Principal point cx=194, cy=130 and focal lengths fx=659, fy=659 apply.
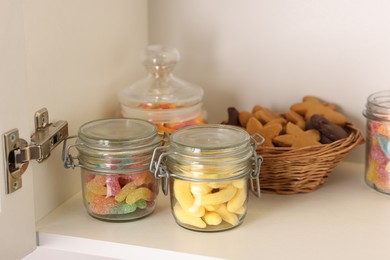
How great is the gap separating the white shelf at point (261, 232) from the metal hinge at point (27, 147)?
0.12 m

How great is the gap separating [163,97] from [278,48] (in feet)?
0.79

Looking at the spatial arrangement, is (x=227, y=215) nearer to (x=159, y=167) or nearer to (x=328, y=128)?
(x=159, y=167)

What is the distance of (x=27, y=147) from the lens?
2.85 feet

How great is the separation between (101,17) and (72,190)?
30 cm

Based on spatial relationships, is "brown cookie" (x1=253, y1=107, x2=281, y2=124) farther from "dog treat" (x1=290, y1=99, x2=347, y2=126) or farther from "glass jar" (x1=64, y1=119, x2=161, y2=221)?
"glass jar" (x1=64, y1=119, x2=161, y2=221)

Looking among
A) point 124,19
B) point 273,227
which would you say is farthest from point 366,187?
point 124,19

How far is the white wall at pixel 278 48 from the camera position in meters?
1.16

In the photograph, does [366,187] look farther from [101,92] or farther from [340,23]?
[101,92]

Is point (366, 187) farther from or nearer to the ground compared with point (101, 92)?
nearer to the ground

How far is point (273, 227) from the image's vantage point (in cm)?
95

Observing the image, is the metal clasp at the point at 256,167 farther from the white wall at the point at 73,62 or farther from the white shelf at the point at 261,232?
the white wall at the point at 73,62

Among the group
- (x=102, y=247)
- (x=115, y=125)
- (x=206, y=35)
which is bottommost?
(x=102, y=247)

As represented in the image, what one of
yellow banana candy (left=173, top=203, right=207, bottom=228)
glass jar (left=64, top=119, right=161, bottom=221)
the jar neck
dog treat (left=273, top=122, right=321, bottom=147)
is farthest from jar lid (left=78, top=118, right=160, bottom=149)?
the jar neck

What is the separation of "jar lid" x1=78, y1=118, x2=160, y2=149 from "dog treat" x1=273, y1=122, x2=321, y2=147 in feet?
0.69
